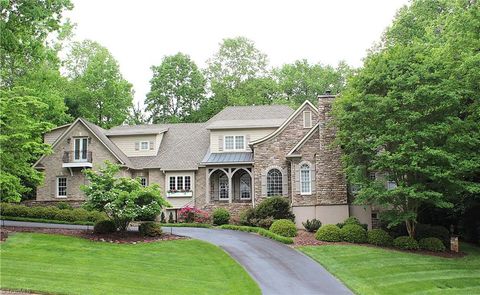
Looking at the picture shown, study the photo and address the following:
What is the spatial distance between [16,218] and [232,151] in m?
16.0

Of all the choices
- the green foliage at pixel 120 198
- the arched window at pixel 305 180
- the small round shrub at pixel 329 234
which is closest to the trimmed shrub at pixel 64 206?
the green foliage at pixel 120 198

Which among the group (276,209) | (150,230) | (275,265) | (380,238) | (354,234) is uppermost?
(276,209)

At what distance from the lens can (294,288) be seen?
18.8 metres

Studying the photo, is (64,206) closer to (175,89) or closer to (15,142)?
(15,142)

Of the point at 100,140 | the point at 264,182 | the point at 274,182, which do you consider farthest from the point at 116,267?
the point at 100,140

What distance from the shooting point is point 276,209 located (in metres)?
33.2

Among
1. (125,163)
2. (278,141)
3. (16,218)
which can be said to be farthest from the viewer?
(125,163)

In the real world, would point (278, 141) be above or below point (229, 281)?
above

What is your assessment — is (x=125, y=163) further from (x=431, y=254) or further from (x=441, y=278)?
(x=441, y=278)

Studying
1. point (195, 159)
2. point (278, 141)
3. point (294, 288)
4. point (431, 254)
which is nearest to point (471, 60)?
point (431, 254)

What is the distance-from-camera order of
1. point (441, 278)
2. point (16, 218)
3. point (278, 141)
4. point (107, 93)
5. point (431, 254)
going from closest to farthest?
1. point (441, 278)
2. point (431, 254)
3. point (16, 218)
4. point (278, 141)
5. point (107, 93)

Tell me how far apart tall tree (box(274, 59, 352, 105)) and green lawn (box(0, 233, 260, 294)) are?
40777 millimetres

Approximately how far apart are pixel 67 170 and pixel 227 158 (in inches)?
491

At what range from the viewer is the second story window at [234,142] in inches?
1623
